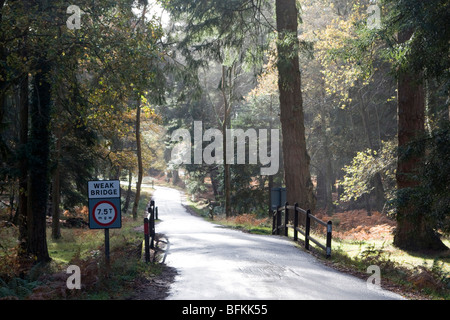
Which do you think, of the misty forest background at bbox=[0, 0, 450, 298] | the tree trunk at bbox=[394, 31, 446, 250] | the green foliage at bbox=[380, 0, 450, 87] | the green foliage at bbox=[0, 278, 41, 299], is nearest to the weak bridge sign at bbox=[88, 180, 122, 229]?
the green foliage at bbox=[0, 278, 41, 299]

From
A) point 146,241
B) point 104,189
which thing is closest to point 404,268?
point 146,241

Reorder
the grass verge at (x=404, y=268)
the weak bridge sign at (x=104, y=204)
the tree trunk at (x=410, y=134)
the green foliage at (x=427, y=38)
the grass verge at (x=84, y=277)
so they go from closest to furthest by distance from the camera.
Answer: the grass verge at (x=84, y=277), the weak bridge sign at (x=104, y=204), the grass verge at (x=404, y=268), the green foliage at (x=427, y=38), the tree trunk at (x=410, y=134)

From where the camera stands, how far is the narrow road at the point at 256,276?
773 cm

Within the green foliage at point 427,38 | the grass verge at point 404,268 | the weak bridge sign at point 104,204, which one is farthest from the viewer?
the green foliage at point 427,38

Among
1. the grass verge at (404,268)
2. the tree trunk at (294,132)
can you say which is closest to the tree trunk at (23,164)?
the grass verge at (404,268)

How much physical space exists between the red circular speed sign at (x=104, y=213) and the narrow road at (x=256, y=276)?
1.85 meters

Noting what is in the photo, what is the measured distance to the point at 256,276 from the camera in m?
9.14

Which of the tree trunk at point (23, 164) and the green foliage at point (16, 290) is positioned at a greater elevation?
the tree trunk at point (23, 164)

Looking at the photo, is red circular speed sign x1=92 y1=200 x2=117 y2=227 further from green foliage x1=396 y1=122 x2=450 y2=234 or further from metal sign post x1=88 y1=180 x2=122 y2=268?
green foliage x1=396 y1=122 x2=450 y2=234

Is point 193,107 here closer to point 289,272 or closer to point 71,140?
point 71,140

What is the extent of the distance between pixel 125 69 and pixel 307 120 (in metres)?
33.2

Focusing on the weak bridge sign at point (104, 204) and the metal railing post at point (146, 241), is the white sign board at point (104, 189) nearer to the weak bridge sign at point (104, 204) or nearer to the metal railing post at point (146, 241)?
the weak bridge sign at point (104, 204)

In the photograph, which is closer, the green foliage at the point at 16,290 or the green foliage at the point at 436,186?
the green foliage at the point at 16,290
